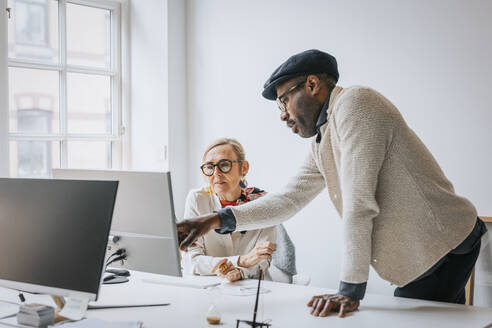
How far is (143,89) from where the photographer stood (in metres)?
3.93

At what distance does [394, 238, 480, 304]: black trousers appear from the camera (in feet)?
5.64

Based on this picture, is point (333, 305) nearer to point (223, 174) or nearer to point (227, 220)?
Result: point (227, 220)

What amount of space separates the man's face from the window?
2.22m

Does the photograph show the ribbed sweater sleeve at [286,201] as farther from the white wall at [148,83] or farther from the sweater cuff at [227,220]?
the white wall at [148,83]

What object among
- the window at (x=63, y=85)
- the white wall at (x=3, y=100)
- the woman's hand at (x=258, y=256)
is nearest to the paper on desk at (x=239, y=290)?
the woman's hand at (x=258, y=256)

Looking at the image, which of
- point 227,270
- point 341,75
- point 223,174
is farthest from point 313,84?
point 341,75

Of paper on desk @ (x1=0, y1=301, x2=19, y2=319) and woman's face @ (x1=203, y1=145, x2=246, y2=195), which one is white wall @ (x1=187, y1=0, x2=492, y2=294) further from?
paper on desk @ (x1=0, y1=301, x2=19, y2=319)

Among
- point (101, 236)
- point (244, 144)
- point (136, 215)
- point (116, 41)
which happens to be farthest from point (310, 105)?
point (116, 41)

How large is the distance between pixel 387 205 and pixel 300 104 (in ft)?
1.44

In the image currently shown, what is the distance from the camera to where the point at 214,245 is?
2510mm

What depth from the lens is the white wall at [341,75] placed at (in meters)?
2.81

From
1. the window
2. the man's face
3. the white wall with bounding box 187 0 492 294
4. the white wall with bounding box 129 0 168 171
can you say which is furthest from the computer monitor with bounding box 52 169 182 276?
the white wall with bounding box 129 0 168 171

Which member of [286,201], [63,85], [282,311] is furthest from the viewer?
[63,85]

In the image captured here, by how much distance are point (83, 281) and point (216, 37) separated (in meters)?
2.63
